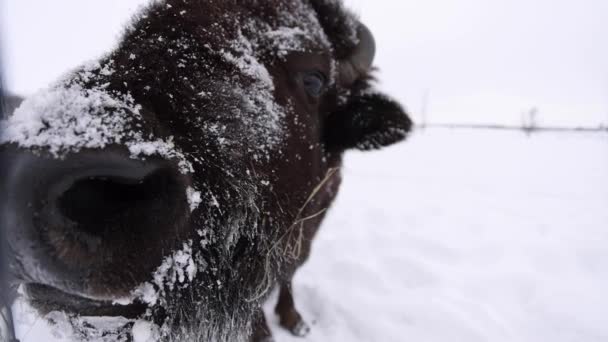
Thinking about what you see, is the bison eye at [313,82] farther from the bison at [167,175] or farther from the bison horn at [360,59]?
the bison horn at [360,59]

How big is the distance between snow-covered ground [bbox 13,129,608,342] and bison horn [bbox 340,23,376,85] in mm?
2244

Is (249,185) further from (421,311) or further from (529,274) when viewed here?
(529,274)

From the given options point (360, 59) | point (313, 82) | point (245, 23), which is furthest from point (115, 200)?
point (360, 59)

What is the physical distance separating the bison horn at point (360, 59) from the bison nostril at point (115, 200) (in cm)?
212

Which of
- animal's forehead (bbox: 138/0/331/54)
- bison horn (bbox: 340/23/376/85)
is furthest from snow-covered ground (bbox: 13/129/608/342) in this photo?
bison horn (bbox: 340/23/376/85)

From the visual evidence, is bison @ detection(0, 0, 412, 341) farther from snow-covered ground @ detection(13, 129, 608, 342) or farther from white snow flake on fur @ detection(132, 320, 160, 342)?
snow-covered ground @ detection(13, 129, 608, 342)

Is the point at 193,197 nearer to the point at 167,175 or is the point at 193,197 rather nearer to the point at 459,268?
the point at 167,175

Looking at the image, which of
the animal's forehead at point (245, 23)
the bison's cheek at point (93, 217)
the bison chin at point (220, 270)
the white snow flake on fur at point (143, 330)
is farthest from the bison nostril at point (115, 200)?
the animal's forehead at point (245, 23)

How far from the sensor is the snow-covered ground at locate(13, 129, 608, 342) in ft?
10.5

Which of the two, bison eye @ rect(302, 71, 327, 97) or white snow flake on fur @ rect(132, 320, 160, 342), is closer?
white snow flake on fur @ rect(132, 320, 160, 342)

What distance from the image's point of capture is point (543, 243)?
5.22m

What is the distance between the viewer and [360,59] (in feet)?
9.68

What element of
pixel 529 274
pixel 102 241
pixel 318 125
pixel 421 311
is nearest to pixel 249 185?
pixel 102 241

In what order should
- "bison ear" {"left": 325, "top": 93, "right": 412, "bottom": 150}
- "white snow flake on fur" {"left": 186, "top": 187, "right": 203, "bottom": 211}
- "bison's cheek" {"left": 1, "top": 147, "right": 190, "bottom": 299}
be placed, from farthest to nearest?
"bison ear" {"left": 325, "top": 93, "right": 412, "bottom": 150}
"white snow flake on fur" {"left": 186, "top": 187, "right": 203, "bottom": 211}
"bison's cheek" {"left": 1, "top": 147, "right": 190, "bottom": 299}
